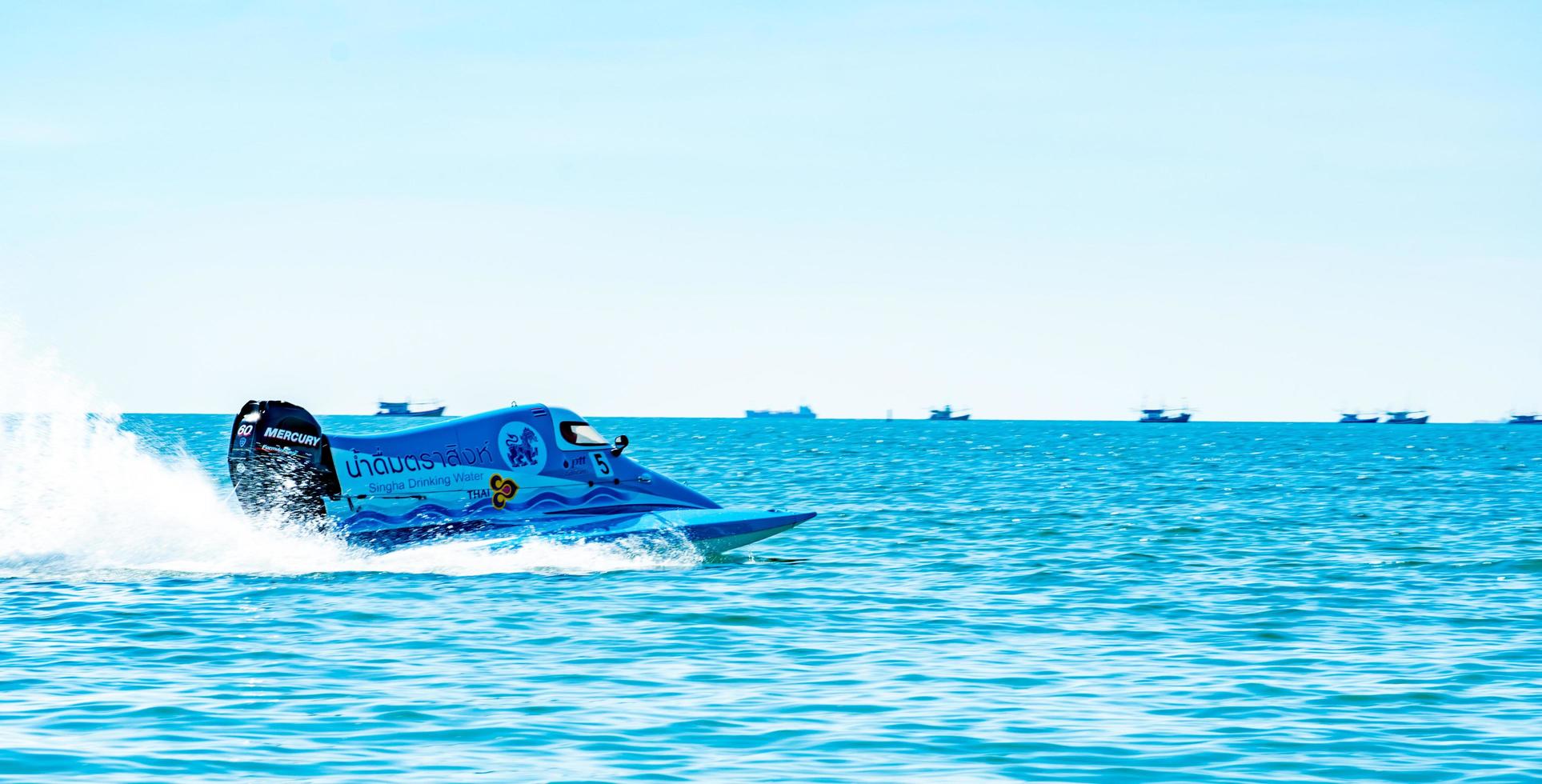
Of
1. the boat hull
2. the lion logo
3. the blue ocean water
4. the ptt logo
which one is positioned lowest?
the blue ocean water

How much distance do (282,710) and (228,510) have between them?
42.1 ft

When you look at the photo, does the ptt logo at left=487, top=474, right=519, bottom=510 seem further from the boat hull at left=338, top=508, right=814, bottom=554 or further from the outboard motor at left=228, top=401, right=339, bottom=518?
the outboard motor at left=228, top=401, right=339, bottom=518

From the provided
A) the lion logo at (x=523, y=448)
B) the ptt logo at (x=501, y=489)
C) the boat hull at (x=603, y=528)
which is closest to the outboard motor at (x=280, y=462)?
the boat hull at (x=603, y=528)

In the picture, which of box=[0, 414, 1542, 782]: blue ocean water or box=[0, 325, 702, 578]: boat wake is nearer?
box=[0, 414, 1542, 782]: blue ocean water

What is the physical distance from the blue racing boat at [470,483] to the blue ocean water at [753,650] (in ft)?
1.67

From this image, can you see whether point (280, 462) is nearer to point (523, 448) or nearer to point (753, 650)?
point (523, 448)

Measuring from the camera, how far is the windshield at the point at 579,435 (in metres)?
23.5

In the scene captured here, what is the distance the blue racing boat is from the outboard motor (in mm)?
16

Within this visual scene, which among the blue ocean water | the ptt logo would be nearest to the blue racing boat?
the ptt logo

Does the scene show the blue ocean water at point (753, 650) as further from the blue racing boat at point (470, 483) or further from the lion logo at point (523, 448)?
the lion logo at point (523, 448)

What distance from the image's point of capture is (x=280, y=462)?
21.9 metres

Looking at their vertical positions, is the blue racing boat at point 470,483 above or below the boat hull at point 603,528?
above

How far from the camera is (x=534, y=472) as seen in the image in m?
23.1

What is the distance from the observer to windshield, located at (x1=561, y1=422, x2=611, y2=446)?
23.5m
